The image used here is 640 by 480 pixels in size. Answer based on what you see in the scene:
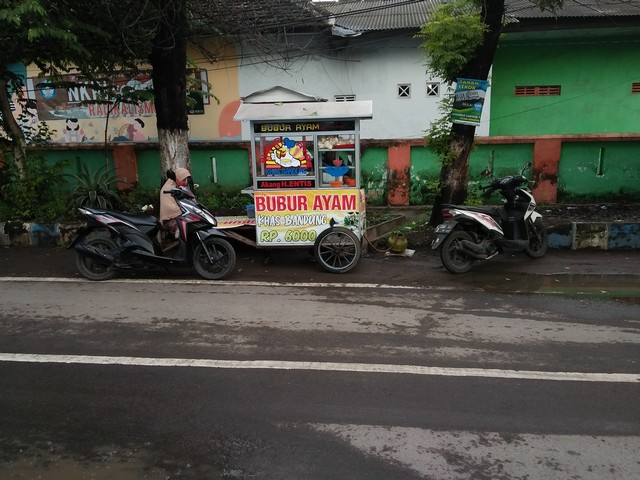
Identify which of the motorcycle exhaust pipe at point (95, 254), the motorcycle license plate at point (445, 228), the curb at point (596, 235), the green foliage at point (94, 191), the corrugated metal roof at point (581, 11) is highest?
the corrugated metal roof at point (581, 11)

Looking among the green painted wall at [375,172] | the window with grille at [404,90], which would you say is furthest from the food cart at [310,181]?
the window with grille at [404,90]

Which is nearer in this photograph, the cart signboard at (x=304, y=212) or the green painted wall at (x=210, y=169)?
the cart signboard at (x=304, y=212)

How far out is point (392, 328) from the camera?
511 cm

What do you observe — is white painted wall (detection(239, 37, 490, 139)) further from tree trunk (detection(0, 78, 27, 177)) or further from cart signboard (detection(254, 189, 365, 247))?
cart signboard (detection(254, 189, 365, 247))

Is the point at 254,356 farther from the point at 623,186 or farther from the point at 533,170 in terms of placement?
the point at 623,186

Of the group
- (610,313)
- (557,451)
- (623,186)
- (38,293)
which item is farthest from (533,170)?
(38,293)

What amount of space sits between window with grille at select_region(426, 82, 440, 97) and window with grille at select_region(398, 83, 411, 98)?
0.52 metres

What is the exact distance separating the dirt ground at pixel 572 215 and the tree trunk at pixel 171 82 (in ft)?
14.4

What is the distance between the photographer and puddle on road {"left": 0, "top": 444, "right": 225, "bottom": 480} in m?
2.91

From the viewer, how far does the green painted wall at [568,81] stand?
563 inches

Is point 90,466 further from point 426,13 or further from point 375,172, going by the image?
point 426,13

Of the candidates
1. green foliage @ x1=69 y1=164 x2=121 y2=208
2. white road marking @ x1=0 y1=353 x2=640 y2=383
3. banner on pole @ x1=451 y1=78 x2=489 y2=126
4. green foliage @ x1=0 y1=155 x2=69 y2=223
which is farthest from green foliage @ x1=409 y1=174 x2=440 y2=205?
white road marking @ x1=0 y1=353 x2=640 y2=383

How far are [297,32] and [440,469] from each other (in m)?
12.6

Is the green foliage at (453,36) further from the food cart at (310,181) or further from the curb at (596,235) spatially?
the curb at (596,235)
